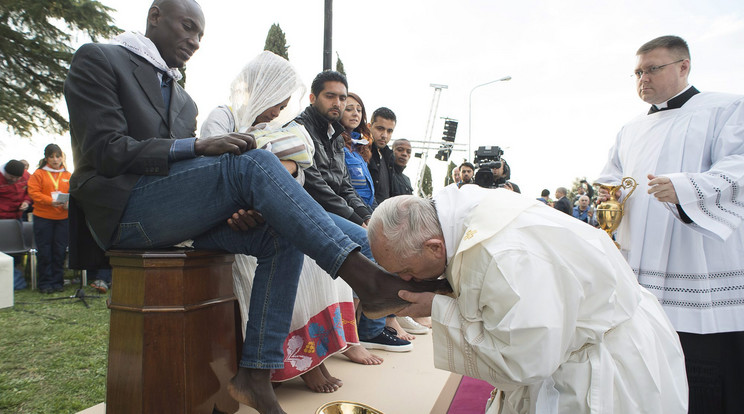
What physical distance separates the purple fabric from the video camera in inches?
135

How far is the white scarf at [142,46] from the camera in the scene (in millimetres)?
2012

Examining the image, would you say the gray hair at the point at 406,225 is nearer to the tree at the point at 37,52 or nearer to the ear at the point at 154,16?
the ear at the point at 154,16

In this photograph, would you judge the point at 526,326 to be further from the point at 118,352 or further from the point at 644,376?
the point at 118,352

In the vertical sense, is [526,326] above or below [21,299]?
above

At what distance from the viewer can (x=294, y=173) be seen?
2.38m

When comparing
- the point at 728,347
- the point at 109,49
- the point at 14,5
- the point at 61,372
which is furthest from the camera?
the point at 14,5

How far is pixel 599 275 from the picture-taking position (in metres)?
1.33

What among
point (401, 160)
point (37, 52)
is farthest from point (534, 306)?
point (37, 52)

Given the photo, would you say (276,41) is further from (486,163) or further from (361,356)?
(361,356)

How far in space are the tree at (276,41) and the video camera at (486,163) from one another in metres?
5.52

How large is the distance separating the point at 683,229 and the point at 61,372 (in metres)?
3.72

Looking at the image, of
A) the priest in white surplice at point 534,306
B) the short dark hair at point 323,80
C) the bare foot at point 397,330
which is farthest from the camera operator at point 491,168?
the priest in white surplice at point 534,306

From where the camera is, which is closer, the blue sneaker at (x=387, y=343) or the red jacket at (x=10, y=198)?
the blue sneaker at (x=387, y=343)

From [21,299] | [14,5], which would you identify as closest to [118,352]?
[21,299]
